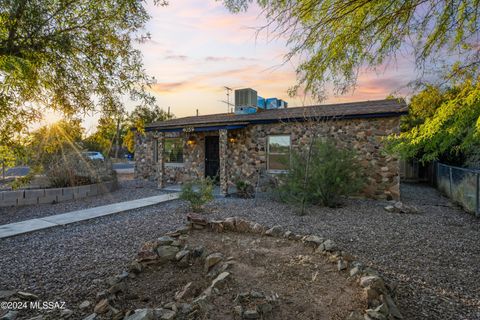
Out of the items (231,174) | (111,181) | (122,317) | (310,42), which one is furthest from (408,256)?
(111,181)

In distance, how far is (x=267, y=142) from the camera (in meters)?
10.3

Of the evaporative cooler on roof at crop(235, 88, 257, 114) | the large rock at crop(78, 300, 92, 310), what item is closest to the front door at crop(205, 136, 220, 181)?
the evaporative cooler on roof at crop(235, 88, 257, 114)

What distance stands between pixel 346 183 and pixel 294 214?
1.92 metres

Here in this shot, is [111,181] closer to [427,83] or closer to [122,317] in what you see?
[122,317]

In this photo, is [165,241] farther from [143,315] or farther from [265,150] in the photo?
[265,150]

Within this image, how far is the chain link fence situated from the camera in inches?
261

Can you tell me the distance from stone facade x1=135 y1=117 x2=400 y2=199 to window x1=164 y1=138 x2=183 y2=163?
0.26 metres

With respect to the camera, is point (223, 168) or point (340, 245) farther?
point (223, 168)

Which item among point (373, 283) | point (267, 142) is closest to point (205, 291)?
point (373, 283)

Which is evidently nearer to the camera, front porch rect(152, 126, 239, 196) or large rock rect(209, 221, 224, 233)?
large rock rect(209, 221, 224, 233)

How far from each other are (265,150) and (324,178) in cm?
357

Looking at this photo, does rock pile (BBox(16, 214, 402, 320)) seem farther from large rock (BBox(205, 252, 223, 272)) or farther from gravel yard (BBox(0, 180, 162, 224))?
gravel yard (BBox(0, 180, 162, 224))

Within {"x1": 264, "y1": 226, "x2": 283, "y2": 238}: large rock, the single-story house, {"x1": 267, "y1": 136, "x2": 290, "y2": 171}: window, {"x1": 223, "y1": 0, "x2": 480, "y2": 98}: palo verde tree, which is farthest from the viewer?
{"x1": 267, "y1": 136, "x2": 290, "y2": 171}: window

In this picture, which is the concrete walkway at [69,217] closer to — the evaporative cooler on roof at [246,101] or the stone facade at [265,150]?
the stone facade at [265,150]
